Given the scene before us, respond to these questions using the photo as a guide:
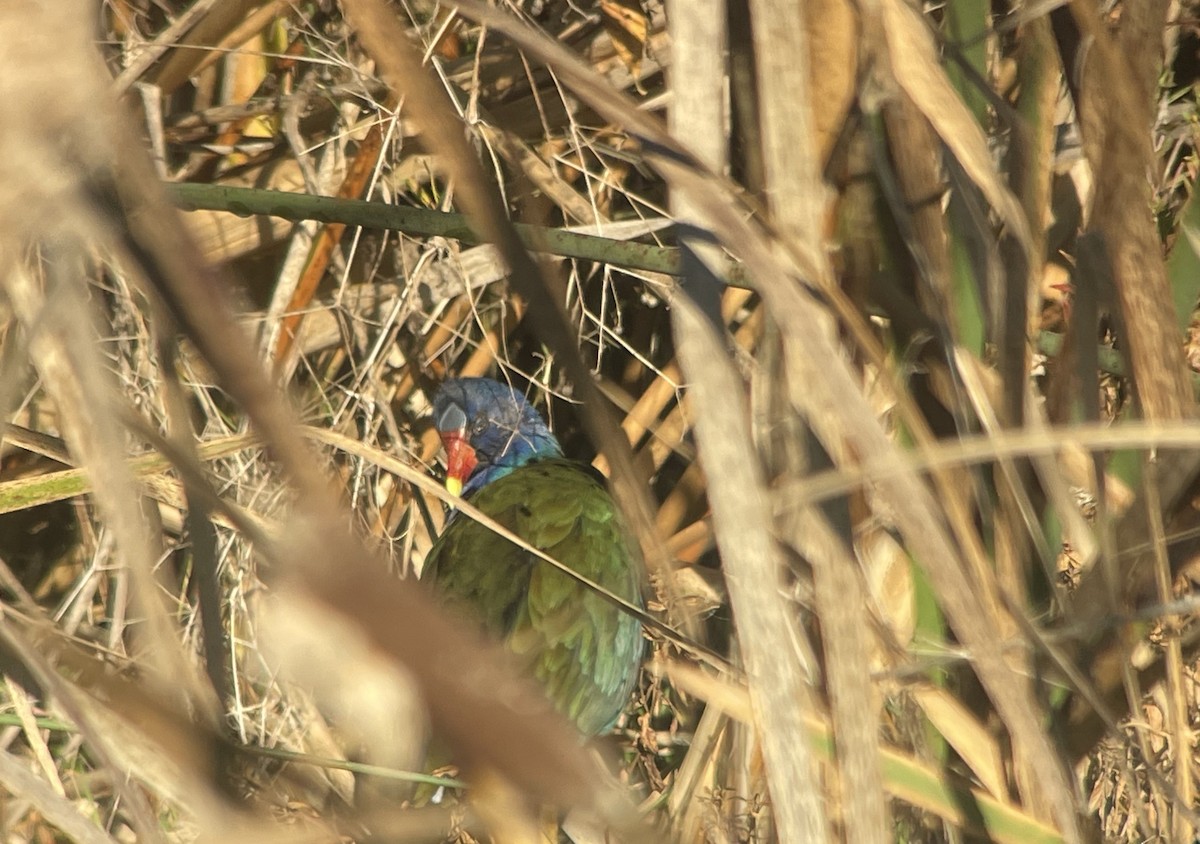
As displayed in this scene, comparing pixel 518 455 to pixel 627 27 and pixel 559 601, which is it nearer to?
pixel 559 601

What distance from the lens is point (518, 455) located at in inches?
118

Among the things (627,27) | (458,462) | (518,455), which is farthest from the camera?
(518,455)

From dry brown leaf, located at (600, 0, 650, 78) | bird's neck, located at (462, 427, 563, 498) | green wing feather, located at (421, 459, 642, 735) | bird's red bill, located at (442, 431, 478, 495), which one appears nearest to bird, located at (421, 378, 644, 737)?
green wing feather, located at (421, 459, 642, 735)

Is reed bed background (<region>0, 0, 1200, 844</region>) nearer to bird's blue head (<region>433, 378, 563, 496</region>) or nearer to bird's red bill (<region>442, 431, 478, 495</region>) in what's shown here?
bird's blue head (<region>433, 378, 563, 496</region>)

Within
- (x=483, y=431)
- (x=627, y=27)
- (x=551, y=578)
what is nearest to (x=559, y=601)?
(x=551, y=578)

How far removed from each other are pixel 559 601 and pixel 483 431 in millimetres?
517

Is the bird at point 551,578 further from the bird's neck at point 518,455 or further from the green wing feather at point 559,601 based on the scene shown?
the bird's neck at point 518,455

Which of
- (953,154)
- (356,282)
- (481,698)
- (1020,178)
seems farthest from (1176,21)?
(481,698)

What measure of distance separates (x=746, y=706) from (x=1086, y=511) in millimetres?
857

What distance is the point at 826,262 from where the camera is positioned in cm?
85

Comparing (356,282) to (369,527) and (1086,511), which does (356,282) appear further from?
(1086,511)

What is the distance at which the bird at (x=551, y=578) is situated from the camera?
2.25 metres

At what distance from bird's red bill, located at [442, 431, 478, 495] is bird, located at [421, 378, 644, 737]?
107 mm

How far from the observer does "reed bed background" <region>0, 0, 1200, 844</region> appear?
0.36 metres
